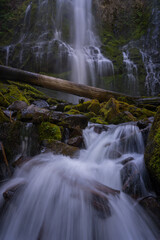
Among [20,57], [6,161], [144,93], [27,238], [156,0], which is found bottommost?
[27,238]

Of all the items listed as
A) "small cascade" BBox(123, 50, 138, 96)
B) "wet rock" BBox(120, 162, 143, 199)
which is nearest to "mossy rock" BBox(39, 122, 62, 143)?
"wet rock" BBox(120, 162, 143, 199)

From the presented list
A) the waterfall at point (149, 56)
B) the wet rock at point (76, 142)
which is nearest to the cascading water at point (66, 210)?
the wet rock at point (76, 142)

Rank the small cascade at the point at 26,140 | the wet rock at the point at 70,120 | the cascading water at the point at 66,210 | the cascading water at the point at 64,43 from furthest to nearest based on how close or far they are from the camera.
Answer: the cascading water at the point at 64,43 < the wet rock at the point at 70,120 < the small cascade at the point at 26,140 < the cascading water at the point at 66,210

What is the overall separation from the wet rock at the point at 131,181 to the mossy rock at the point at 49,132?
1.70m

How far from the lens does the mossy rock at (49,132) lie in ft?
11.7

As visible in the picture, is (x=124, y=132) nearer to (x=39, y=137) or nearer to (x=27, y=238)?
(x=39, y=137)

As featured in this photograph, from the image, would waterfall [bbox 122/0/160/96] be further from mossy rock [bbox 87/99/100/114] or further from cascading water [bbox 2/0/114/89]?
mossy rock [bbox 87/99/100/114]

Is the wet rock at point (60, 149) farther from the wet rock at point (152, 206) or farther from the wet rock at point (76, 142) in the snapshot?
the wet rock at point (152, 206)

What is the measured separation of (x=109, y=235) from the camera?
5.99ft

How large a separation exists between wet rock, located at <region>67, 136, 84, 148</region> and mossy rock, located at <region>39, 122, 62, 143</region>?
0.99 ft

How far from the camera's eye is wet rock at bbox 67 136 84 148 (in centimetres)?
382

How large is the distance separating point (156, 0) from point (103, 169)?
21960 mm

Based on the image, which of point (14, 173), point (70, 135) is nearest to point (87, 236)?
point (14, 173)

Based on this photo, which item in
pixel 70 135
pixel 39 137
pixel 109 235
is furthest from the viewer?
pixel 70 135
